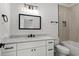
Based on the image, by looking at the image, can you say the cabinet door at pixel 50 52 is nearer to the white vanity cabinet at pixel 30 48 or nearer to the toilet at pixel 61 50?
the white vanity cabinet at pixel 30 48

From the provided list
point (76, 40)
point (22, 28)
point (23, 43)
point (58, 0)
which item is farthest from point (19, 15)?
point (76, 40)

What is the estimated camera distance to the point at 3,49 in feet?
4.63

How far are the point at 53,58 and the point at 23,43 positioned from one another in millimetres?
961

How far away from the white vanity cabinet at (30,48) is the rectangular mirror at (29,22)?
0.41m

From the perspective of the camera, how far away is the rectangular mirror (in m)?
1.90

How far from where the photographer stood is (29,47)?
1.66 meters

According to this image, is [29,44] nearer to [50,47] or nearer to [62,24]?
[50,47]

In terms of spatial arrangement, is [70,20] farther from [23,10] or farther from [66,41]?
[23,10]

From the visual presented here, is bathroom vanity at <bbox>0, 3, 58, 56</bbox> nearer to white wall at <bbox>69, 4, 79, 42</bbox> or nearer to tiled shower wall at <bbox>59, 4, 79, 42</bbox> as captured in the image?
tiled shower wall at <bbox>59, 4, 79, 42</bbox>

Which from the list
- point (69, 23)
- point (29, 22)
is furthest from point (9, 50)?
point (69, 23)

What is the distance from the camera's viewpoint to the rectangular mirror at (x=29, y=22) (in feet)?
6.24

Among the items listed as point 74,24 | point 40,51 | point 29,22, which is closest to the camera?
point 40,51

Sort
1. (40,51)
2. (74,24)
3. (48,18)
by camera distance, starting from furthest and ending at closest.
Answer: (74,24), (48,18), (40,51)

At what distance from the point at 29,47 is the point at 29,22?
0.58 meters
